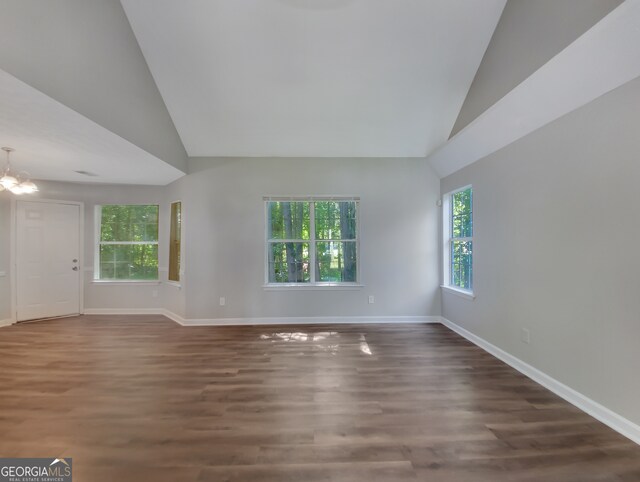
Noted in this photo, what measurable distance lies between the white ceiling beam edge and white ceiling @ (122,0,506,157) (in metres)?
0.78

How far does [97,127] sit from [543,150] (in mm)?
4019

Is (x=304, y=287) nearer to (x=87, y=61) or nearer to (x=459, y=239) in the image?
(x=459, y=239)

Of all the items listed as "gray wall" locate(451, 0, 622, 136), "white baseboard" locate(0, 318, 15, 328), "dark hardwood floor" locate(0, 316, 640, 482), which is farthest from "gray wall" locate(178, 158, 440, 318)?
"white baseboard" locate(0, 318, 15, 328)

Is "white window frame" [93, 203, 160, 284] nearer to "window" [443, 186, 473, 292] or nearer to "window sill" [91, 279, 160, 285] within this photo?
"window sill" [91, 279, 160, 285]

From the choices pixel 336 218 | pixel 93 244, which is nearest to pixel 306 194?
pixel 336 218

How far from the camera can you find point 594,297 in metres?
1.98

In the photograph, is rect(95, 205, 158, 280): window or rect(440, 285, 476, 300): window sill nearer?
rect(440, 285, 476, 300): window sill

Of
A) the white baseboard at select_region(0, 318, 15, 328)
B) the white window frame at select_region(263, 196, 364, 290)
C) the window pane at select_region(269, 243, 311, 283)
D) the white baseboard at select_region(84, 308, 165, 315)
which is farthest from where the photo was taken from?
the white baseboard at select_region(84, 308, 165, 315)

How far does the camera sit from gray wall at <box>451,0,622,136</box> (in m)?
1.74

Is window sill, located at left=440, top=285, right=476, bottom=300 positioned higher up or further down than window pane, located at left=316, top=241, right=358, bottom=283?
further down

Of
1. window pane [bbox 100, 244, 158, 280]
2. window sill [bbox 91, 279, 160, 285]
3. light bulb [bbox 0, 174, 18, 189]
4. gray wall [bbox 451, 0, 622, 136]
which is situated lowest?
window sill [bbox 91, 279, 160, 285]

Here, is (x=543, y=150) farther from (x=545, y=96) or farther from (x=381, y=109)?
(x=381, y=109)

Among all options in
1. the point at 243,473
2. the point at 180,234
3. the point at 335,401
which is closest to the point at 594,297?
the point at 335,401

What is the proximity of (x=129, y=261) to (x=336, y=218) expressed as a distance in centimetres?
384
